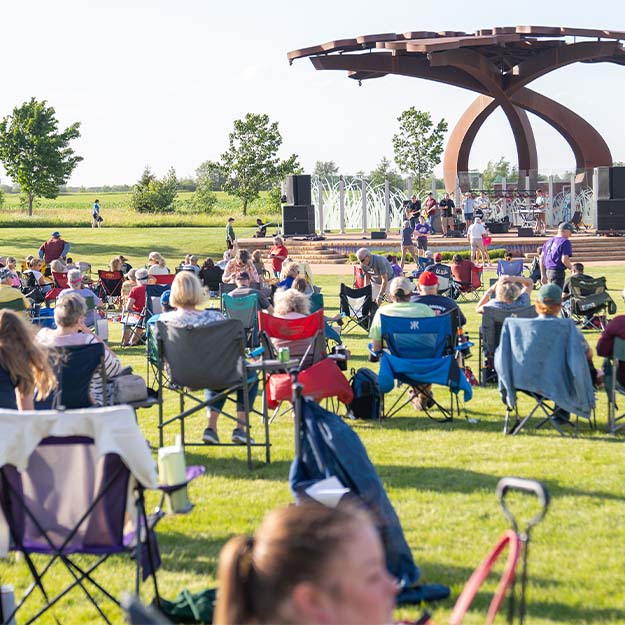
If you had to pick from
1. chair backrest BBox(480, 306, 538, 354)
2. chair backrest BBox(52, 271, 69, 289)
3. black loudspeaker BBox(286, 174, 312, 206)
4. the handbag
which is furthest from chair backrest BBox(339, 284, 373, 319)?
black loudspeaker BBox(286, 174, 312, 206)

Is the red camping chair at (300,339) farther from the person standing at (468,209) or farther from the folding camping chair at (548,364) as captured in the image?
the person standing at (468,209)

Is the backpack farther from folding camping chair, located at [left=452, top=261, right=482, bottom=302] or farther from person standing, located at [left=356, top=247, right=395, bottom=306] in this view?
folding camping chair, located at [left=452, top=261, right=482, bottom=302]

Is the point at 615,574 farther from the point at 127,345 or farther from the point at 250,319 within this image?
the point at 127,345

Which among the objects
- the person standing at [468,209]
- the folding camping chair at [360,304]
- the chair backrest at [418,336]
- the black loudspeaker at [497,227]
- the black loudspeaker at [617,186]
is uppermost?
the black loudspeaker at [617,186]

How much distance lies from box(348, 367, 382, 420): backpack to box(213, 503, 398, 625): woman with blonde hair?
7.11m

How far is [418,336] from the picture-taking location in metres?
8.91

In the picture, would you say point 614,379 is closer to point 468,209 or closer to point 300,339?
point 300,339

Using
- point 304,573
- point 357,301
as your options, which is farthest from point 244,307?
Answer: point 304,573

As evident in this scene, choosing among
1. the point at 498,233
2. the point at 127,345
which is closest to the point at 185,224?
the point at 498,233

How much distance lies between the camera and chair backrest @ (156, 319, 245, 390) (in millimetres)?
7559

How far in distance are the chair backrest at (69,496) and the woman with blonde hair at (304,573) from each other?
246 centimetres

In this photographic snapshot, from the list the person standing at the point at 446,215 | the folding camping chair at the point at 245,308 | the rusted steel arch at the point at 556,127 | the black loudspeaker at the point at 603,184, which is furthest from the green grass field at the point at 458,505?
the rusted steel arch at the point at 556,127

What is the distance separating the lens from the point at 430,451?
26.1 feet

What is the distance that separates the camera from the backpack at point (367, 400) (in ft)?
30.3
